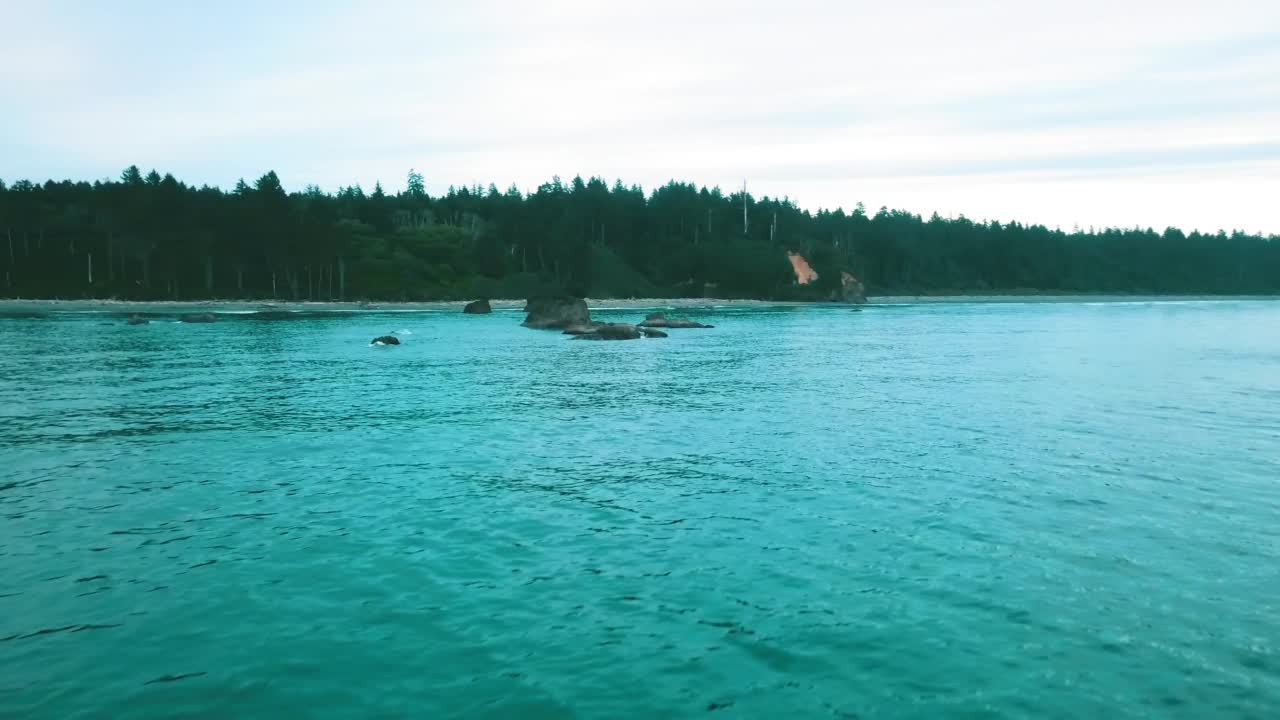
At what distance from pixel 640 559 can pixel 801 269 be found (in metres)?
185

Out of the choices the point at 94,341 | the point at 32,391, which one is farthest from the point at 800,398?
the point at 94,341

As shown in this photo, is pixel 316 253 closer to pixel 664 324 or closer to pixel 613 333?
pixel 664 324

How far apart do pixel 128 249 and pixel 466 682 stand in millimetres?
153328

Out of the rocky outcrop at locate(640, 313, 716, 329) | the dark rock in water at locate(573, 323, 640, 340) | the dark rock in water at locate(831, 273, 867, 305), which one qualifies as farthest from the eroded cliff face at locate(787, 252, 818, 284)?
the dark rock in water at locate(573, 323, 640, 340)

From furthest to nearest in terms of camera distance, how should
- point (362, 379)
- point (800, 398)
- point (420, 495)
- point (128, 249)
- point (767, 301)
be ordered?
point (767, 301) → point (128, 249) → point (362, 379) → point (800, 398) → point (420, 495)

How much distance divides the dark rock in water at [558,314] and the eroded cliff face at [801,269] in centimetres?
11242

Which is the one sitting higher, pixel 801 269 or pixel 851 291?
pixel 801 269

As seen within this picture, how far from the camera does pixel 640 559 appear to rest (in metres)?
12.6

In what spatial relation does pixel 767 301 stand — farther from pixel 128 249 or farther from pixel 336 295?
pixel 128 249

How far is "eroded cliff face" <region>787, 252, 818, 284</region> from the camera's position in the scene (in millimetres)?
190400

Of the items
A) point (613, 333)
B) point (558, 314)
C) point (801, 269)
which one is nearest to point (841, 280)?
point (801, 269)

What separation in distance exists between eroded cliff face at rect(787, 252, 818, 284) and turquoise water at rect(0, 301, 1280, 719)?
163 m

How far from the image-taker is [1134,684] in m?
8.52

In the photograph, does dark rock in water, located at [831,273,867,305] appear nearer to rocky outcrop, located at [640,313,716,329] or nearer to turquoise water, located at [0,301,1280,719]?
rocky outcrop, located at [640,313,716,329]
